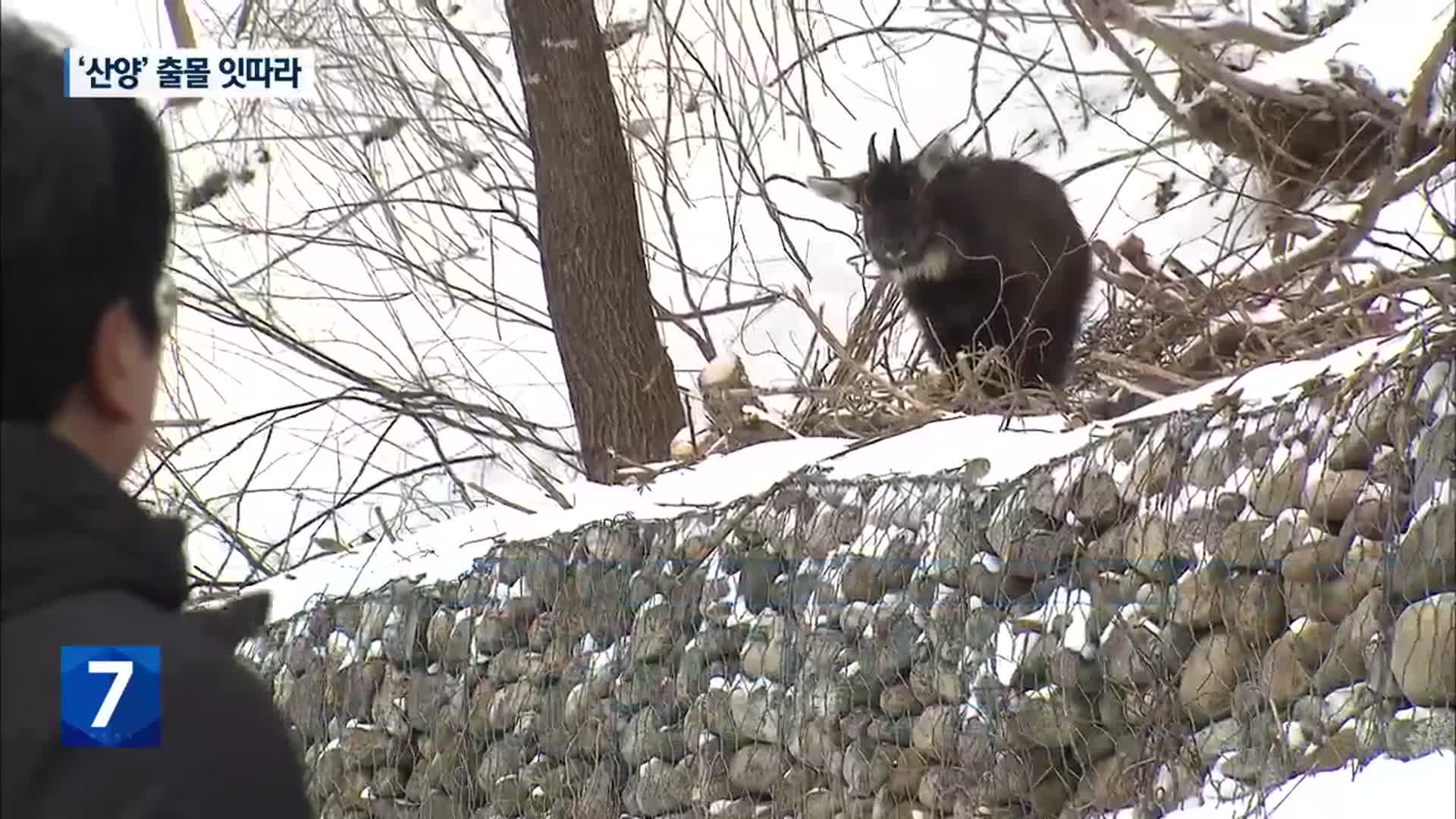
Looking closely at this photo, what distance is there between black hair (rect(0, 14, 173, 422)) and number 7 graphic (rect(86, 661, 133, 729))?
196 millimetres

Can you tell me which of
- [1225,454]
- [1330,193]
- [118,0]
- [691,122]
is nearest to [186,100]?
[118,0]

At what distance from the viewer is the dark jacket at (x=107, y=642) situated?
1.03m

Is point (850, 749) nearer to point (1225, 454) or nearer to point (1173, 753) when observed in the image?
point (1173, 753)

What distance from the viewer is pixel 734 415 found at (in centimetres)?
506

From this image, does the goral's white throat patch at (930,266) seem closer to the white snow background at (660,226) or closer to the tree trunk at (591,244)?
the white snow background at (660,226)

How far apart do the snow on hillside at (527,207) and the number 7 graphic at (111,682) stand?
Result: 3809 mm

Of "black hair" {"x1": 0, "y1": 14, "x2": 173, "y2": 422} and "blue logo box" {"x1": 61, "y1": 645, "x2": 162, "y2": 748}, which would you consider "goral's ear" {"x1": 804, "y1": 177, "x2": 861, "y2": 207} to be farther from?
"blue logo box" {"x1": 61, "y1": 645, "x2": 162, "y2": 748}

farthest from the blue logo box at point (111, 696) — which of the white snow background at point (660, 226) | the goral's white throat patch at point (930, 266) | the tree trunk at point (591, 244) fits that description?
the tree trunk at point (591, 244)

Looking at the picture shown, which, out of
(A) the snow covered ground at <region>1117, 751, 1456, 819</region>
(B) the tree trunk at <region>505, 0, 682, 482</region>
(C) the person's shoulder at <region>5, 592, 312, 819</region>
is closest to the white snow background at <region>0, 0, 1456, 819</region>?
(B) the tree trunk at <region>505, 0, 682, 482</region>

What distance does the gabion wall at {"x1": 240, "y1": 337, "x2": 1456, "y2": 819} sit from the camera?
9.65 ft

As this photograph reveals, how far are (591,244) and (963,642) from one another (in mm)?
2974
